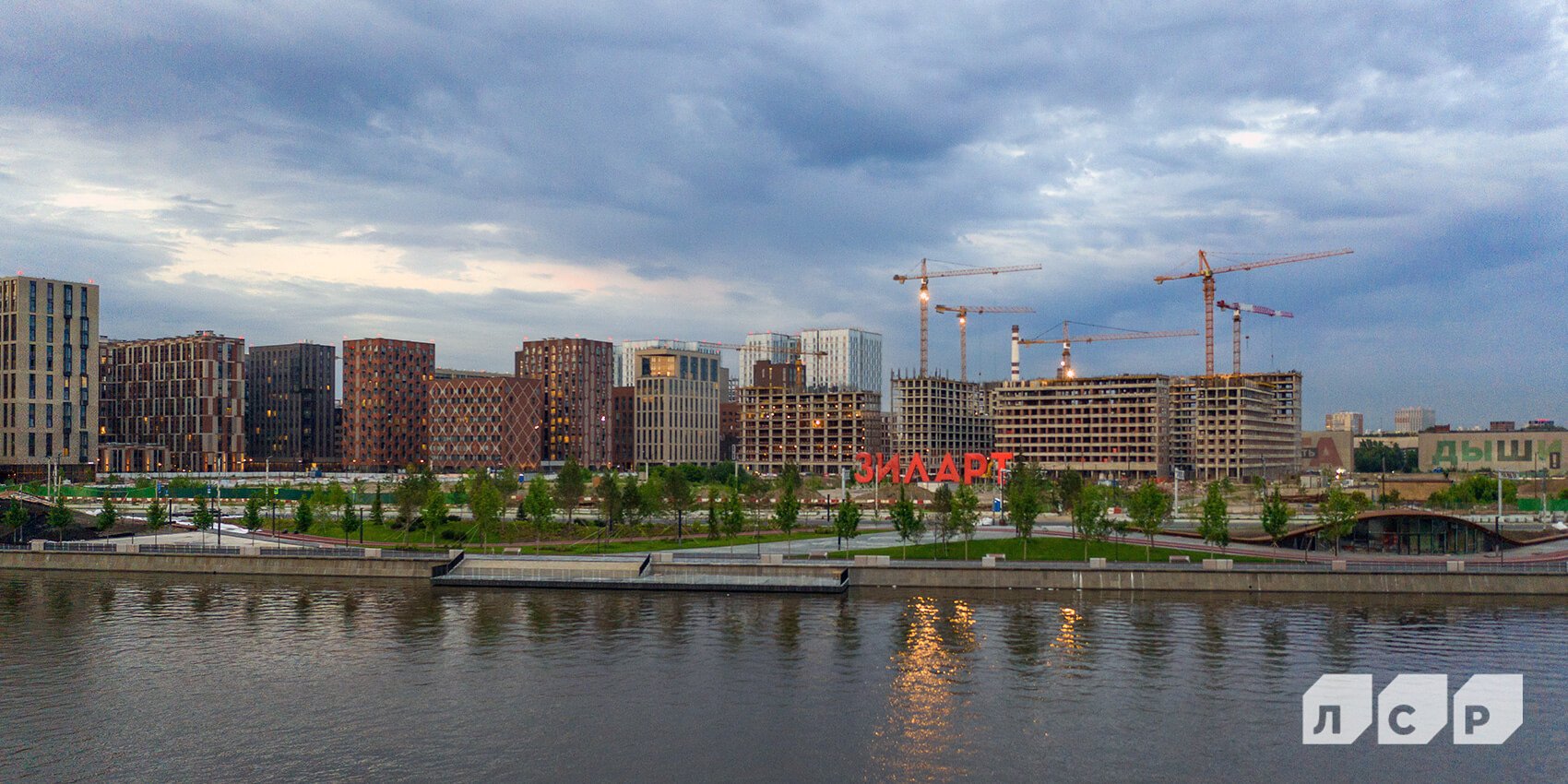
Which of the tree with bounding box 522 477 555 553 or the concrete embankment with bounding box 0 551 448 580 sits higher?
the tree with bounding box 522 477 555 553

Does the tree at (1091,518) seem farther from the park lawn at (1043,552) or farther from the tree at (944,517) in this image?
the tree at (944,517)

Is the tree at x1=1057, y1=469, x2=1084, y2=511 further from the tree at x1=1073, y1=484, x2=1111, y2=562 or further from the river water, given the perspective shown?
the river water

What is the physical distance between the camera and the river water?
46219mm

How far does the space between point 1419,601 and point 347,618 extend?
80799 millimetres

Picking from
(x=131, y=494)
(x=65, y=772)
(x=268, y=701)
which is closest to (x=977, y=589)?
(x=268, y=701)

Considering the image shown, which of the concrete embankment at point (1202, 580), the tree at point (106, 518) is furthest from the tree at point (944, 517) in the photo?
the tree at point (106, 518)

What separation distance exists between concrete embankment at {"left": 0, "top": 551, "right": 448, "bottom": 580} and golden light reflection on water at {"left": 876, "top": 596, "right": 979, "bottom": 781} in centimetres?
4620

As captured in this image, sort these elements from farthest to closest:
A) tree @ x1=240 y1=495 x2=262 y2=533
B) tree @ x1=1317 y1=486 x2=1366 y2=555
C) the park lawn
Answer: tree @ x1=240 y1=495 x2=262 y2=533 < the park lawn < tree @ x1=1317 y1=486 x2=1366 y2=555

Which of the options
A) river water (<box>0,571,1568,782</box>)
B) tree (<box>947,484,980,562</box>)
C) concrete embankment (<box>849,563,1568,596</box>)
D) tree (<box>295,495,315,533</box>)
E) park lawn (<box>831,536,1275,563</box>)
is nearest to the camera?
river water (<box>0,571,1568,782</box>)

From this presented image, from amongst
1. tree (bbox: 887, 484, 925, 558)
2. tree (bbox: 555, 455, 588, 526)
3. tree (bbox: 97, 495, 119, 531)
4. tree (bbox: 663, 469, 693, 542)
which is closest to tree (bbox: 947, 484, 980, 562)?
tree (bbox: 887, 484, 925, 558)

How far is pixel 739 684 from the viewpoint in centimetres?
5903

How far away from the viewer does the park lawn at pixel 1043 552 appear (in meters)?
101

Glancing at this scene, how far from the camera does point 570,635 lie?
7244 cm

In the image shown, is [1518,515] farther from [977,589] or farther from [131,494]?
[131,494]
